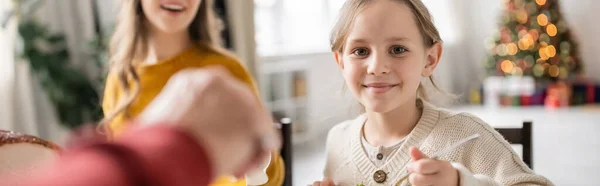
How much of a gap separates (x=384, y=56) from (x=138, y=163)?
737mm

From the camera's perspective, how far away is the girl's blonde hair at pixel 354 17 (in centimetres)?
105

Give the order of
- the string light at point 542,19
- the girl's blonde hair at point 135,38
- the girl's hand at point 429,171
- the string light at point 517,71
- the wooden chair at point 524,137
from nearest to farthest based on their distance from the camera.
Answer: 1. the girl's hand at point 429,171
2. the wooden chair at point 524,137
3. the girl's blonde hair at point 135,38
4. the string light at point 542,19
5. the string light at point 517,71

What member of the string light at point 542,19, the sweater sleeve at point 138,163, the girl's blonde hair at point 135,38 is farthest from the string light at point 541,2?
the sweater sleeve at point 138,163

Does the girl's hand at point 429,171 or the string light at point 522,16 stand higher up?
the girl's hand at point 429,171

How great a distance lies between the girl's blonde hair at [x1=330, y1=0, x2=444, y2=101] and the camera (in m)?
1.05

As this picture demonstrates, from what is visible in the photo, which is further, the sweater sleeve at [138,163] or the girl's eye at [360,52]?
the girl's eye at [360,52]

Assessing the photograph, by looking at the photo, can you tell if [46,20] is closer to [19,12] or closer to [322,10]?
[19,12]

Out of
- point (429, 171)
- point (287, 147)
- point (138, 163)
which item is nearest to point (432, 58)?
point (429, 171)

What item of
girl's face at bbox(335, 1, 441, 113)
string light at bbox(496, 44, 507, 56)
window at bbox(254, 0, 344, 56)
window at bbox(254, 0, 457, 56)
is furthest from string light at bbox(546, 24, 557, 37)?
girl's face at bbox(335, 1, 441, 113)

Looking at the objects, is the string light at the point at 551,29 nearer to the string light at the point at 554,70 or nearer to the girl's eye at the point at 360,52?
the string light at the point at 554,70

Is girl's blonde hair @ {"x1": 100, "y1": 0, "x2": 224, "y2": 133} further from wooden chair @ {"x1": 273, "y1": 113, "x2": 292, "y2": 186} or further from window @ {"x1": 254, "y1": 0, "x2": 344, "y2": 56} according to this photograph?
window @ {"x1": 254, "y1": 0, "x2": 344, "y2": 56}

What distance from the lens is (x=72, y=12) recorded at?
3410 mm

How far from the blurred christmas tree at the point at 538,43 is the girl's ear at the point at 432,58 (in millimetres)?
5331

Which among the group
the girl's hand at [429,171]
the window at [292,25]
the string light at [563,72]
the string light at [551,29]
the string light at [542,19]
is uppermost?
the girl's hand at [429,171]
